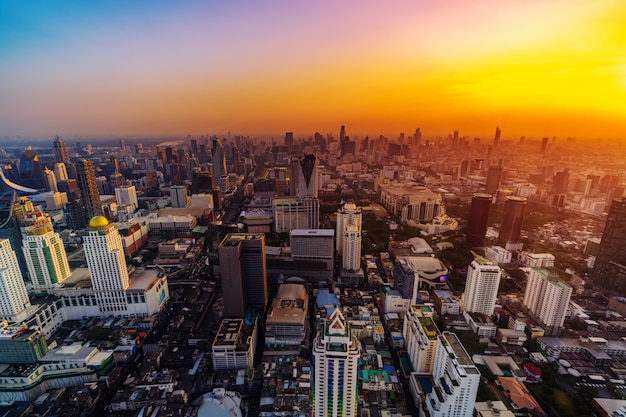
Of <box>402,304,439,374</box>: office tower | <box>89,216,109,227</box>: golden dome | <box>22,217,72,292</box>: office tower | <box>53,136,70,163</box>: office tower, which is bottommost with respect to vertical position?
<box>402,304,439,374</box>: office tower

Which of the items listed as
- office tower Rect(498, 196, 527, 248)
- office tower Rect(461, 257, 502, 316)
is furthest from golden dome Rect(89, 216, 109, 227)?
→ office tower Rect(498, 196, 527, 248)

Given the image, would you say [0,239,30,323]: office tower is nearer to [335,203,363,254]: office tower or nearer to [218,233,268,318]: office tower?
[218,233,268,318]: office tower

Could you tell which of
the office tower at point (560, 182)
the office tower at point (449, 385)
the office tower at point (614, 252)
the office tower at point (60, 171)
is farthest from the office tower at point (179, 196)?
the office tower at point (560, 182)

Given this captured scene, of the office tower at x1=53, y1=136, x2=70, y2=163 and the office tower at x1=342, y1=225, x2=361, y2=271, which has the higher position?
the office tower at x1=53, y1=136, x2=70, y2=163

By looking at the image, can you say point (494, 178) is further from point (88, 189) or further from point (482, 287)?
point (88, 189)

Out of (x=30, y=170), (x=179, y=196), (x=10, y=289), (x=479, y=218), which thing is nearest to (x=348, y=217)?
(x=479, y=218)
